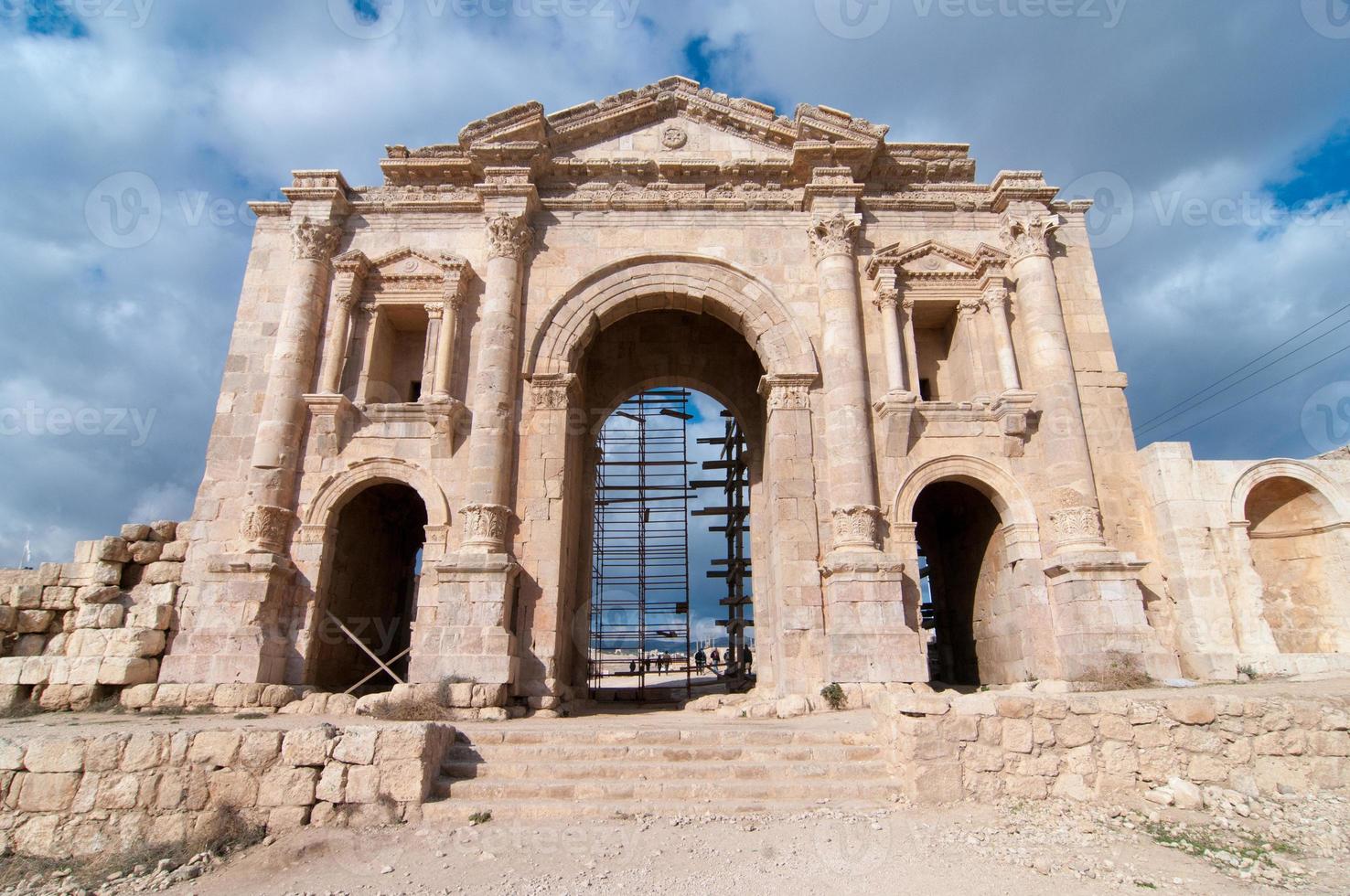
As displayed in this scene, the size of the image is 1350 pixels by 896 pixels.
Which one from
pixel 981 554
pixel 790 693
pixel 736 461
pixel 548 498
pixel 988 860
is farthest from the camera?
pixel 736 461

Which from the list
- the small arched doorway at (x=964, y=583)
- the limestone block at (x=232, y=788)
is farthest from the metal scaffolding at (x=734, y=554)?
the limestone block at (x=232, y=788)

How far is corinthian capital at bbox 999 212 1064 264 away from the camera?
47.3 feet

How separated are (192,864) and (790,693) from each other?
8412mm

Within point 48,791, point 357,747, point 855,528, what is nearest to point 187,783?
point 48,791

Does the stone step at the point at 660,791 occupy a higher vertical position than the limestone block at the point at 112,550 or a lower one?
lower

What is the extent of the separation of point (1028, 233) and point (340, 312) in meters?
13.8

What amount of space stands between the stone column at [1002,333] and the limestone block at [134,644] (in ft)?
50.4

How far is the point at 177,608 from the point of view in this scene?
1202 cm

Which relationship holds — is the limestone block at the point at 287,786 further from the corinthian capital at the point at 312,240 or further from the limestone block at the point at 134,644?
the corinthian capital at the point at 312,240

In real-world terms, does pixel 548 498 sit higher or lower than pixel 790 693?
higher

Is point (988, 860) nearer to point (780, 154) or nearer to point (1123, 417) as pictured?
point (1123, 417)

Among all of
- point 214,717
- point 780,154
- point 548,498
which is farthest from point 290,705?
point 780,154

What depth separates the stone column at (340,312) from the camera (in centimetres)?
1368

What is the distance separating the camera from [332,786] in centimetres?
682
